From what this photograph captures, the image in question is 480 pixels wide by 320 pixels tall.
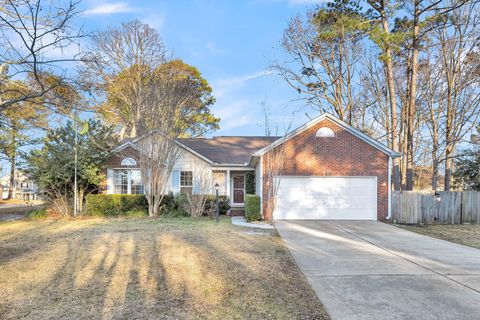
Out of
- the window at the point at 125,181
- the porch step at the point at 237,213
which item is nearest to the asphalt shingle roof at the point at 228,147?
the porch step at the point at 237,213

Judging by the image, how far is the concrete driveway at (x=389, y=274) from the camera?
423 cm

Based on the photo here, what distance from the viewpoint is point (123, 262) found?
652cm

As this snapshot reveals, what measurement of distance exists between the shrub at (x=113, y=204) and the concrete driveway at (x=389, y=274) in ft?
28.6

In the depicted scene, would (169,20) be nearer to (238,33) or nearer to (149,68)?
(238,33)

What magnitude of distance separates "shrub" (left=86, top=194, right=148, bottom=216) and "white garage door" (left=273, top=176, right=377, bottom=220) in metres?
6.86

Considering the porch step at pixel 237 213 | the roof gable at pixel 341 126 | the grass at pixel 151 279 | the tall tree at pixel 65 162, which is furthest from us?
the porch step at pixel 237 213

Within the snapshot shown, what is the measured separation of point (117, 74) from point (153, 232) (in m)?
15.6

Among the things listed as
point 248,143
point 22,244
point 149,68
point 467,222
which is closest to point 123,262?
point 22,244

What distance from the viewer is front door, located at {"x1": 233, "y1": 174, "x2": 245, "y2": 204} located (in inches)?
725

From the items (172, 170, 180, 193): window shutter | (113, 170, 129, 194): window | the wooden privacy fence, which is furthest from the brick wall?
(113, 170, 129, 194): window

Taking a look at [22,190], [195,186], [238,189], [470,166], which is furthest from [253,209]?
[22,190]

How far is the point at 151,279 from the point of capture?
5375 mm

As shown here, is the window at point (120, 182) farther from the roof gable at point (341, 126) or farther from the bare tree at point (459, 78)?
the bare tree at point (459, 78)

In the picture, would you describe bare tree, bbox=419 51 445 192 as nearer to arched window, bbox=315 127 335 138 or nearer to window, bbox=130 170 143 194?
arched window, bbox=315 127 335 138
